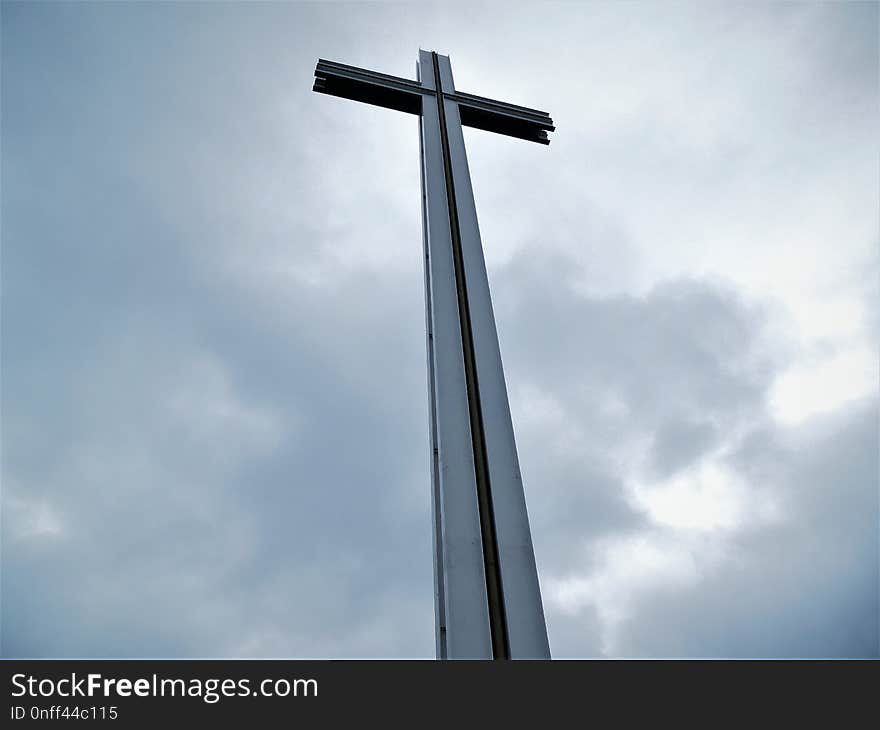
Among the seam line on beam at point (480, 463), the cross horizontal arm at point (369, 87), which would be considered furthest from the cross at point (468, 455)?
the cross horizontal arm at point (369, 87)

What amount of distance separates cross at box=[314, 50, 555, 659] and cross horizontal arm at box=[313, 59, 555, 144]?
1544 millimetres

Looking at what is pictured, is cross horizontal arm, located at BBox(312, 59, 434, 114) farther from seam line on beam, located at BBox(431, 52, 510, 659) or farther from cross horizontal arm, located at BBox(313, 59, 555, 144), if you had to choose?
seam line on beam, located at BBox(431, 52, 510, 659)

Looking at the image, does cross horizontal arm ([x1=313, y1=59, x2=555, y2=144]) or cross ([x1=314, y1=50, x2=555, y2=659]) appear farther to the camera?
cross horizontal arm ([x1=313, y1=59, x2=555, y2=144])

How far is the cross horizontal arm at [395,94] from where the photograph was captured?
33.8 ft

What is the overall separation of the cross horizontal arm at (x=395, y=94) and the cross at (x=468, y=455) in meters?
1.54

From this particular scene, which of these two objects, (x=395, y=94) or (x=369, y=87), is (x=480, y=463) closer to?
(x=395, y=94)

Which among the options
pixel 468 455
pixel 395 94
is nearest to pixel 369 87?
pixel 395 94

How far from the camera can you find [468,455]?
5.52 metres

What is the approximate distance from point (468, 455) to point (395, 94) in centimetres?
706

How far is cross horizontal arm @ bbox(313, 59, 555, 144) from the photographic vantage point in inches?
405

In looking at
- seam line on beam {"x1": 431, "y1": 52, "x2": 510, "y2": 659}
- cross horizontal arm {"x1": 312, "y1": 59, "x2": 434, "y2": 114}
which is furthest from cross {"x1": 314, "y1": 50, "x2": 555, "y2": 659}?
cross horizontal arm {"x1": 312, "y1": 59, "x2": 434, "y2": 114}

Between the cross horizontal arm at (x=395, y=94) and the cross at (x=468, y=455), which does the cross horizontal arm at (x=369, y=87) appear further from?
the cross at (x=468, y=455)
